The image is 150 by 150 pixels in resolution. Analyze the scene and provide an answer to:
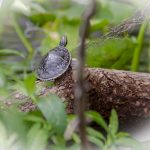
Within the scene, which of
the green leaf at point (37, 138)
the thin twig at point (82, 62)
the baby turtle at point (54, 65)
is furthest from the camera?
the baby turtle at point (54, 65)

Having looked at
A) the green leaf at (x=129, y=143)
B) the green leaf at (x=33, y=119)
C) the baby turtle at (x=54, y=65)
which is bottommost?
the green leaf at (x=129, y=143)

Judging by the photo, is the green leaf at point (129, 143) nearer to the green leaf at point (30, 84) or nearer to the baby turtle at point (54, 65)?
the green leaf at point (30, 84)

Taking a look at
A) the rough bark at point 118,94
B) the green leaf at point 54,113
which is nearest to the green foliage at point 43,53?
the green leaf at point 54,113

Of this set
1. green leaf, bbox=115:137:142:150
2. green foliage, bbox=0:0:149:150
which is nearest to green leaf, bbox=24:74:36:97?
green foliage, bbox=0:0:149:150

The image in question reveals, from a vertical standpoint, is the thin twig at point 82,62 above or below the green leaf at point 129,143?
above

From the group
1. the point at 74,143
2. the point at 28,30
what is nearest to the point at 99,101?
the point at 74,143

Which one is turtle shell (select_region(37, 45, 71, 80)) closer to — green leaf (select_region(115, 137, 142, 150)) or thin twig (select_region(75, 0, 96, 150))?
green leaf (select_region(115, 137, 142, 150))

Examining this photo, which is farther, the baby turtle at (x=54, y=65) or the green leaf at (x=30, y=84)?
the baby turtle at (x=54, y=65)

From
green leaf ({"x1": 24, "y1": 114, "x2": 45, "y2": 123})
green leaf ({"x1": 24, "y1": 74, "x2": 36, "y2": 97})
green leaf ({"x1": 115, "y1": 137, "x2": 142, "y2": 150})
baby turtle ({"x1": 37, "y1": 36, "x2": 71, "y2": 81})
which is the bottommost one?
green leaf ({"x1": 115, "y1": 137, "x2": 142, "y2": 150})
